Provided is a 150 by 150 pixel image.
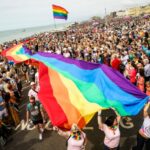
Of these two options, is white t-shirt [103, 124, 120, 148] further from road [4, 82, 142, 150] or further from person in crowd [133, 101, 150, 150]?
road [4, 82, 142, 150]

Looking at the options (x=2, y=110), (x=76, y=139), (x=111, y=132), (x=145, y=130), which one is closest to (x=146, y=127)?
(x=145, y=130)

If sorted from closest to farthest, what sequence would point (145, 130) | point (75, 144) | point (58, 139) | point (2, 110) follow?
point (75, 144), point (145, 130), point (58, 139), point (2, 110)

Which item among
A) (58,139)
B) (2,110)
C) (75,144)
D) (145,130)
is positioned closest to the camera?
(75,144)

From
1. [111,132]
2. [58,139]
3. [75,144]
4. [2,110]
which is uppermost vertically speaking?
[111,132]

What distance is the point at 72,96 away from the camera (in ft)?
19.0

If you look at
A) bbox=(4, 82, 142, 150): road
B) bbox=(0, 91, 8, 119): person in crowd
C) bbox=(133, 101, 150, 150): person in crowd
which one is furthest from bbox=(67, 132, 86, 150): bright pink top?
bbox=(0, 91, 8, 119): person in crowd

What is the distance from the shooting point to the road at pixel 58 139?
650 cm

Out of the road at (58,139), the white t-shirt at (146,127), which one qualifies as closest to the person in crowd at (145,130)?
the white t-shirt at (146,127)

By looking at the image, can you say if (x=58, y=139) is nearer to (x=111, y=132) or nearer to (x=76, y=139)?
(x=76, y=139)

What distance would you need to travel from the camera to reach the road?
6.50 m

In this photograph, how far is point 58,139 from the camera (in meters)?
7.05

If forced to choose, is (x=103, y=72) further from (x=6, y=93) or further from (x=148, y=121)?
(x=6, y=93)

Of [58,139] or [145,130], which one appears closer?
[145,130]

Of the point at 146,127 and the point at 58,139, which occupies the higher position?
the point at 146,127
